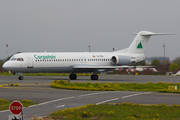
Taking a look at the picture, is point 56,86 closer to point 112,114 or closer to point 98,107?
point 98,107

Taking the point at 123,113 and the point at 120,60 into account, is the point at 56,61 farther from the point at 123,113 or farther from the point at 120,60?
the point at 123,113

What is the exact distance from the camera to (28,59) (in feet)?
127

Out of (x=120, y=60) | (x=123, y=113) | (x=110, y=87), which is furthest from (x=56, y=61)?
(x=123, y=113)

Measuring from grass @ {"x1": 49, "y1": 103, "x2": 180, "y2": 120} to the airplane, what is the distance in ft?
83.1

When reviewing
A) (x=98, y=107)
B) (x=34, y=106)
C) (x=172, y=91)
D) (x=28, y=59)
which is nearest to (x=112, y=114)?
(x=98, y=107)

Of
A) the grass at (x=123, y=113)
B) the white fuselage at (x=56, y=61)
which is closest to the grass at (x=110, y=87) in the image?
the grass at (x=123, y=113)

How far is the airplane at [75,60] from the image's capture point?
127 feet

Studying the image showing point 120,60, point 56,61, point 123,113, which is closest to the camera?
point 123,113

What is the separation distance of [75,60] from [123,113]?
2937 cm

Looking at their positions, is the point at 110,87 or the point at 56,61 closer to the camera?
Answer: the point at 110,87

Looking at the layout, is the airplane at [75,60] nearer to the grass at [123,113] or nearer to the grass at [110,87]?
the grass at [110,87]

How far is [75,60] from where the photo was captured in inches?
1666

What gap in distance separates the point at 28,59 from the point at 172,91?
69.8 feet

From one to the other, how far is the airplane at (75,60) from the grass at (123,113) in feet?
83.1
